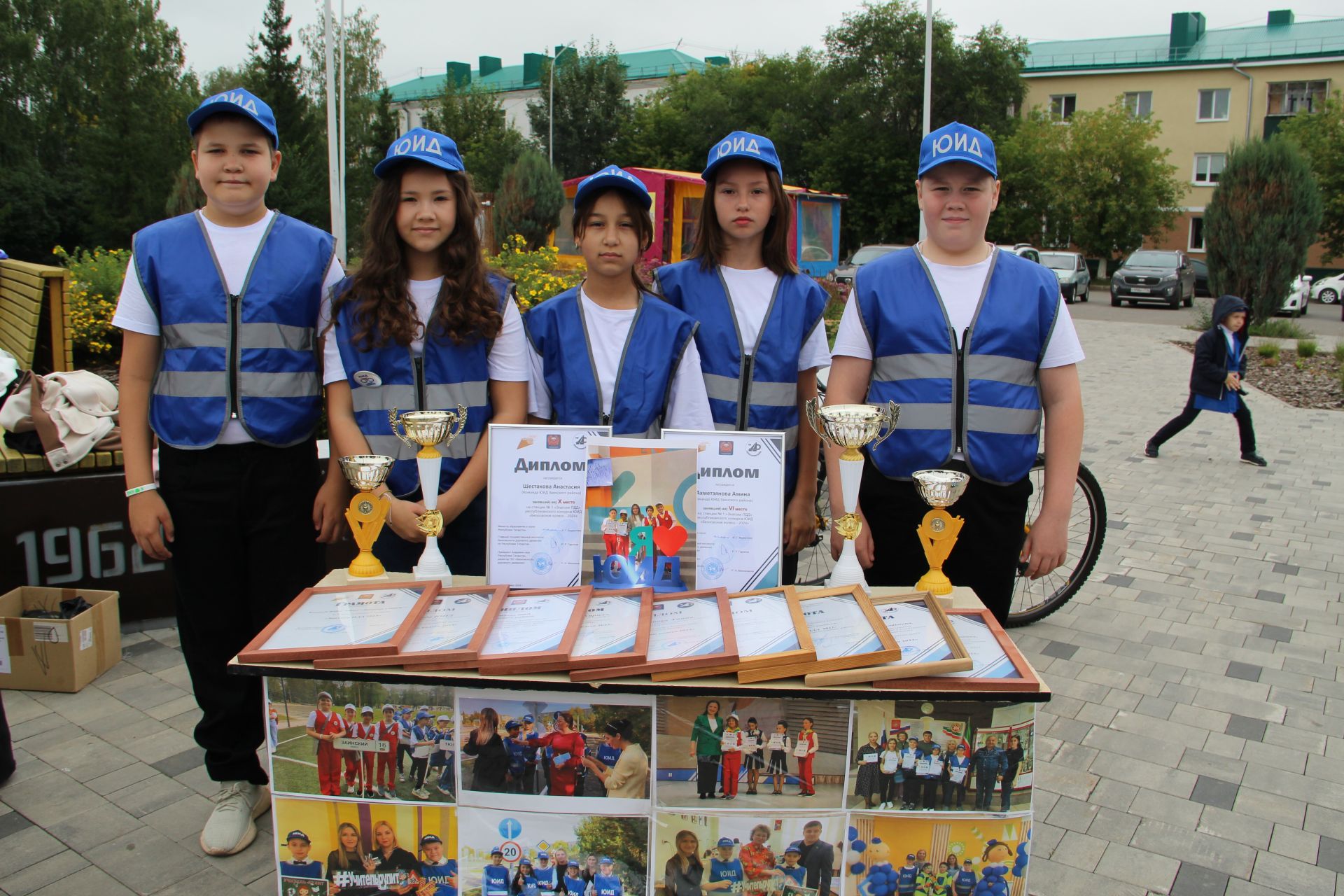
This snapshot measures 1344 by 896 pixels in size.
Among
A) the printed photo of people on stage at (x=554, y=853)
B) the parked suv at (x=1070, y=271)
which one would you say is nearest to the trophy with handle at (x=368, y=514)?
the printed photo of people on stage at (x=554, y=853)

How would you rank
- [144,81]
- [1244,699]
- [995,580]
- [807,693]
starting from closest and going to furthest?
[807,693] → [995,580] → [1244,699] → [144,81]

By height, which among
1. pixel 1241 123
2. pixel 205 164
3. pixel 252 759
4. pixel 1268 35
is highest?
pixel 1268 35

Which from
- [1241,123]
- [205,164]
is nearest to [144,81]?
[205,164]

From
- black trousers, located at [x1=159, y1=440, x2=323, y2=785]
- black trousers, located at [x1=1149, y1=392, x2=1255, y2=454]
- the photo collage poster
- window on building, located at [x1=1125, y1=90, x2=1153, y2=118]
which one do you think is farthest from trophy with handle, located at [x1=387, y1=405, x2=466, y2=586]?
window on building, located at [x1=1125, y1=90, x2=1153, y2=118]

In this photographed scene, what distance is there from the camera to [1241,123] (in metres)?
42.8

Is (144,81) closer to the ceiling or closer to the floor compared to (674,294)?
closer to the ceiling

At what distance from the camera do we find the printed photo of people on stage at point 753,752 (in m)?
2.00

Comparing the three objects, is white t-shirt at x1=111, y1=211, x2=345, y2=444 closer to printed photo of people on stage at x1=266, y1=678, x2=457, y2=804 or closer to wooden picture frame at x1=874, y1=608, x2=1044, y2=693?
printed photo of people on stage at x1=266, y1=678, x2=457, y2=804

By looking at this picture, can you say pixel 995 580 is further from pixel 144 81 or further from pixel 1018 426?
pixel 144 81

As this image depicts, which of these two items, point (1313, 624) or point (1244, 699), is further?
point (1313, 624)

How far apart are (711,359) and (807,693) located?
4.34 feet

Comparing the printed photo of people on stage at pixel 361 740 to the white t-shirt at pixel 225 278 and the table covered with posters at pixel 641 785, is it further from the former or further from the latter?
the white t-shirt at pixel 225 278

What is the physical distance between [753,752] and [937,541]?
737 millimetres

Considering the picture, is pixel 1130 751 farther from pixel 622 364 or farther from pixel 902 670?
pixel 622 364
